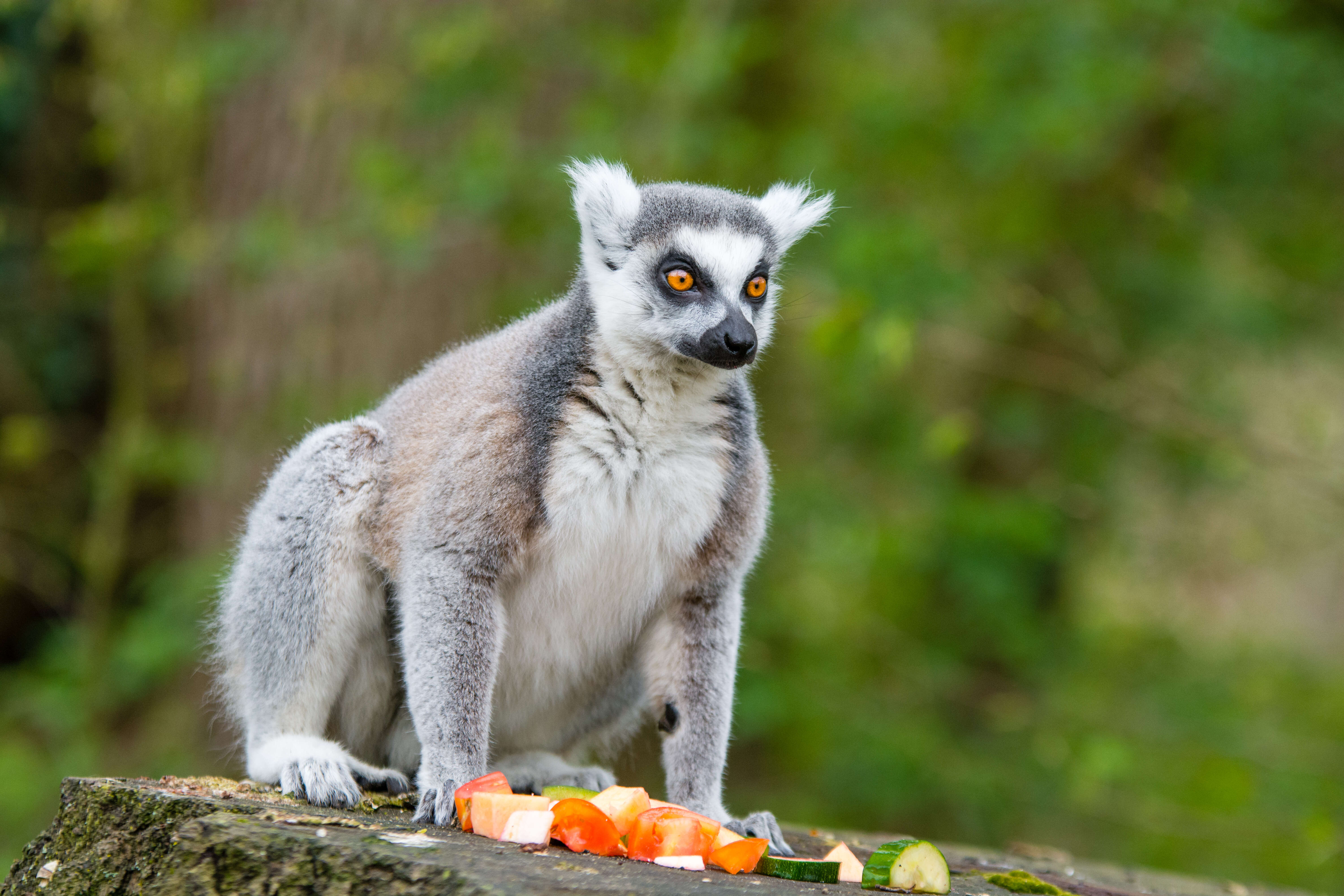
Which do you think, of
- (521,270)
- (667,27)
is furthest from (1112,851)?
(667,27)

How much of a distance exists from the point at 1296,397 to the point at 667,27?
582 cm

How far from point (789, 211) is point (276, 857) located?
2.71 meters

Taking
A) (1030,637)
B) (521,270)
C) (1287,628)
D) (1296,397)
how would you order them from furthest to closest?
(1287,628), (1296,397), (1030,637), (521,270)

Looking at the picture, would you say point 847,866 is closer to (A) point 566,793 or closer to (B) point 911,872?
(B) point 911,872

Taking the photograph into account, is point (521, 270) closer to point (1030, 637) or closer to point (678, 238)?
point (678, 238)

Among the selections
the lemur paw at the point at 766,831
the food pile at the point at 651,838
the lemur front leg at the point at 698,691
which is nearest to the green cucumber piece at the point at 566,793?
the food pile at the point at 651,838

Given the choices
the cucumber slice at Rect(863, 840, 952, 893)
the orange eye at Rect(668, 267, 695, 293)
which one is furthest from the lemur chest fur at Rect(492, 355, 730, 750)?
the cucumber slice at Rect(863, 840, 952, 893)

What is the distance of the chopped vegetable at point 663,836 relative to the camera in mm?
2951

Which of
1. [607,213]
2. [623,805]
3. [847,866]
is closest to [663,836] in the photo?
[623,805]

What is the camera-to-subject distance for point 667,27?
654cm

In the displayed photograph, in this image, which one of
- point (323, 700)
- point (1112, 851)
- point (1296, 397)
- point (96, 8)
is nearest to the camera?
point (323, 700)

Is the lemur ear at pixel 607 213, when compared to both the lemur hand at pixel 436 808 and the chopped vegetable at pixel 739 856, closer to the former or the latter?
the lemur hand at pixel 436 808

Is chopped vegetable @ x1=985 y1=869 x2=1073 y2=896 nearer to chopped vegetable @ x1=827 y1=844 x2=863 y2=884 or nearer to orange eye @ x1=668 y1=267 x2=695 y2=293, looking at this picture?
chopped vegetable @ x1=827 y1=844 x2=863 y2=884

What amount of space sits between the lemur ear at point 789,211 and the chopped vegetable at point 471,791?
2033 millimetres
